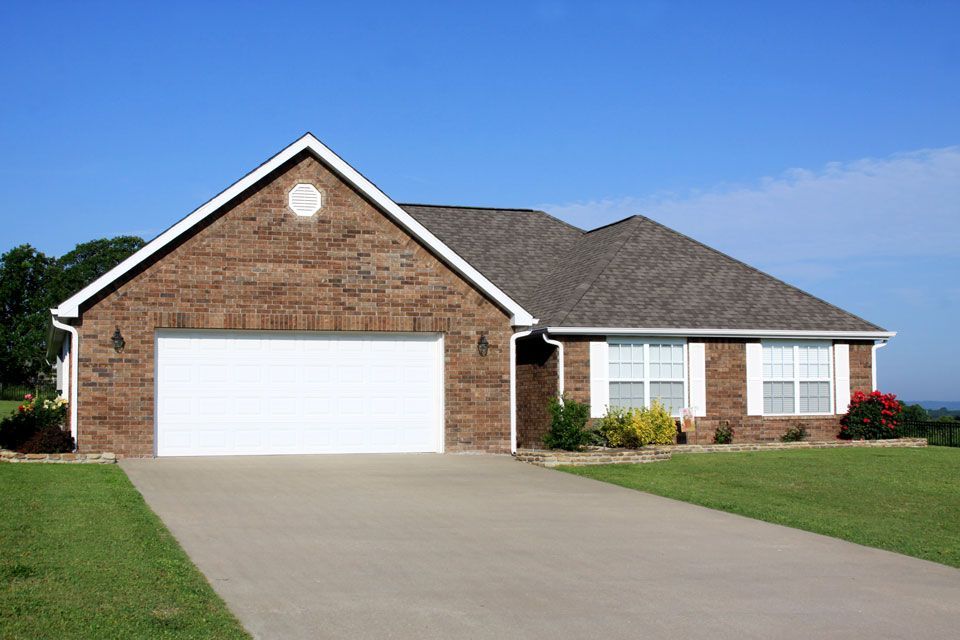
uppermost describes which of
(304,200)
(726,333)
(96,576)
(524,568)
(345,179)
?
(345,179)

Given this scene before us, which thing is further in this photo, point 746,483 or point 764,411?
point 764,411

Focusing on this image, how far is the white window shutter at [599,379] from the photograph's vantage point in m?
22.3

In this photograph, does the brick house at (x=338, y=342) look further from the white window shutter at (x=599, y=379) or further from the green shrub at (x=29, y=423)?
the green shrub at (x=29, y=423)

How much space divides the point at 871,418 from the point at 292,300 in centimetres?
1380

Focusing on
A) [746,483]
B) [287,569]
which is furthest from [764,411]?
[287,569]

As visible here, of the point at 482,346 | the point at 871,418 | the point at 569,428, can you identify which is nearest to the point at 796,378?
the point at 871,418

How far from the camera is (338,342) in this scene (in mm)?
20000

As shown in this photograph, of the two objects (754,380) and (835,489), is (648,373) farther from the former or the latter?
(835,489)

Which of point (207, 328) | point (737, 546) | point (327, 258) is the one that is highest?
point (327, 258)

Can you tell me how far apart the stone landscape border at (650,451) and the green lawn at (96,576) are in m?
7.90

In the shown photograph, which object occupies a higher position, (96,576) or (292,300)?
(292,300)

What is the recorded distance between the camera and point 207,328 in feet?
62.7

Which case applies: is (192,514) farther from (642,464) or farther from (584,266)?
(584,266)

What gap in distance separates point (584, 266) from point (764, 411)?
18.6 ft
